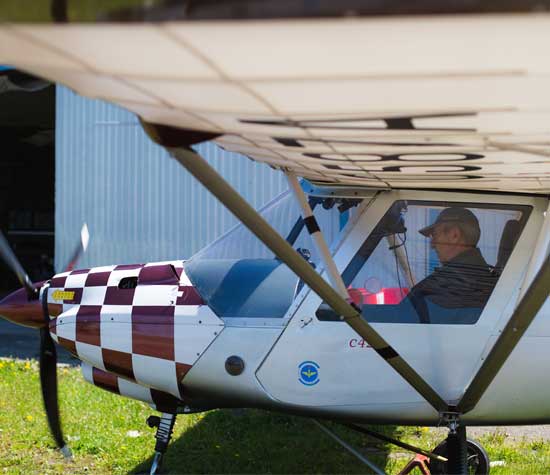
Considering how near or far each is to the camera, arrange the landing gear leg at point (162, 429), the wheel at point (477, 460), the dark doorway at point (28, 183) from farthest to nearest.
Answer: the dark doorway at point (28, 183) → the wheel at point (477, 460) → the landing gear leg at point (162, 429)

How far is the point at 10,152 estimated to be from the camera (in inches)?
971

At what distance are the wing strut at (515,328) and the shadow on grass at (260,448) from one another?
1.89 m

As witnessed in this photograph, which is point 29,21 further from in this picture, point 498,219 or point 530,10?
point 498,219

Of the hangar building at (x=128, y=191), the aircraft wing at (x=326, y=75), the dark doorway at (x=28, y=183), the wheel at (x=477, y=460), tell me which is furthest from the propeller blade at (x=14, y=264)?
the dark doorway at (x=28, y=183)

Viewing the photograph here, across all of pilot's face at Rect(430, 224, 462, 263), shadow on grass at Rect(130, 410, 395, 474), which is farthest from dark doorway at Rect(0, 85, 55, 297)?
pilot's face at Rect(430, 224, 462, 263)

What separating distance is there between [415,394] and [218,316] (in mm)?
1226

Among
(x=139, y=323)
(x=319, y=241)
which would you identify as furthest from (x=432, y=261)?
(x=139, y=323)

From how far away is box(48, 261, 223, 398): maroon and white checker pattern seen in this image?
460 cm

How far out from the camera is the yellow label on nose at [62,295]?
498cm

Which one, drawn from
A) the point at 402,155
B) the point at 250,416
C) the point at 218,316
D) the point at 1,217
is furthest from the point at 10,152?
the point at 402,155

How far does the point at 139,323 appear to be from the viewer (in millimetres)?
4695

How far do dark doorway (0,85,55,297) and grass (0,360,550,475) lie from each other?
11012 mm

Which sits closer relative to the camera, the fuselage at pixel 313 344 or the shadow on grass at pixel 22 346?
the fuselage at pixel 313 344

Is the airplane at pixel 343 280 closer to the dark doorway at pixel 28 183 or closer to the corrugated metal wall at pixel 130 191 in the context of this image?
the corrugated metal wall at pixel 130 191
